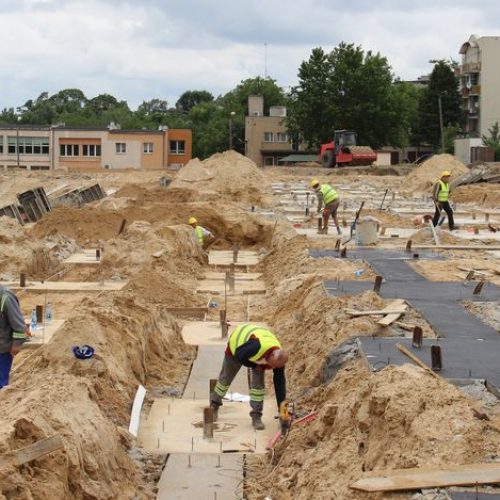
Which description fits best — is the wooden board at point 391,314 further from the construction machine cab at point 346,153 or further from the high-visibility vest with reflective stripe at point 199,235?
the construction machine cab at point 346,153

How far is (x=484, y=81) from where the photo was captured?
84500mm

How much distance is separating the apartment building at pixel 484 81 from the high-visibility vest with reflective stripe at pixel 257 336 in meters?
74.6

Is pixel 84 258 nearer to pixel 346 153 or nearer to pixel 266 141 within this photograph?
pixel 346 153

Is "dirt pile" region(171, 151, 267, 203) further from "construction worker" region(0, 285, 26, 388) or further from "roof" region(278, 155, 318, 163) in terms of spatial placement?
"roof" region(278, 155, 318, 163)

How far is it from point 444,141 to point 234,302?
210 ft

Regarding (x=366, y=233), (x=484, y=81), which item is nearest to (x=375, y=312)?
(x=366, y=233)

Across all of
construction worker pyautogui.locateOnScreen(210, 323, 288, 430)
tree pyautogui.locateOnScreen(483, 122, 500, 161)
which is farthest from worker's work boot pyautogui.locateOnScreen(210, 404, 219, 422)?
tree pyautogui.locateOnScreen(483, 122, 500, 161)

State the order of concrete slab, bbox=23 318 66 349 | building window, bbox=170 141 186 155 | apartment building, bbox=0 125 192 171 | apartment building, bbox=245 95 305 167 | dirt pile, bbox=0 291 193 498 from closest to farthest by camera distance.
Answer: dirt pile, bbox=0 291 193 498
concrete slab, bbox=23 318 66 349
apartment building, bbox=0 125 192 171
building window, bbox=170 141 186 155
apartment building, bbox=245 95 305 167

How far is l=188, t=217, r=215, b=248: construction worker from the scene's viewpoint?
26163 millimetres

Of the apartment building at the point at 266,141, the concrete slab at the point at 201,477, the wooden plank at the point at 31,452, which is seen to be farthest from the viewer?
the apartment building at the point at 266,141

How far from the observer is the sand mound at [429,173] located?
49219mm

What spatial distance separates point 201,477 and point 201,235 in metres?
17.4

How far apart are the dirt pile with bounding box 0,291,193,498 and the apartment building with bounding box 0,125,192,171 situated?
71515mm

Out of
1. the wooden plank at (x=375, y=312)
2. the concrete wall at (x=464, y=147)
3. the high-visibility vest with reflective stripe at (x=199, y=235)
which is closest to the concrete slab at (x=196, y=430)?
the wooden plank at (x=375, y=312)
